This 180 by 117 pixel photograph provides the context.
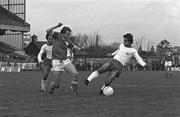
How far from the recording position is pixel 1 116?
762 centimetres

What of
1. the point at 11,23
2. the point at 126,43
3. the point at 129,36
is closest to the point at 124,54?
the point at 126,43

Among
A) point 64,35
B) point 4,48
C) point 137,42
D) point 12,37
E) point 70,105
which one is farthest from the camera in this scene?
point 137,42

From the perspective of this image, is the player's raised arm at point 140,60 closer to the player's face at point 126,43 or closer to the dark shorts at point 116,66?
the player's face at point 126,43

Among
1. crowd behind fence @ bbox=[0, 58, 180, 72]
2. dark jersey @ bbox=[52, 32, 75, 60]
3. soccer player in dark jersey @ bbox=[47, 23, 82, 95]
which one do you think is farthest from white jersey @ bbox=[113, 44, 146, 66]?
crowd behind fence @ bbox=[0, 58, 180, 72]

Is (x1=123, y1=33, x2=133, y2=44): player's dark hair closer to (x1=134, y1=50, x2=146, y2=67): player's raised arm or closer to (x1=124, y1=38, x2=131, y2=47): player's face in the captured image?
(x1=124, y1=38, x2=131, y2=47): player's face

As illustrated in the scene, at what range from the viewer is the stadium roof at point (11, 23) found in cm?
6897

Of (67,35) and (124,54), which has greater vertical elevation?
(67,35)

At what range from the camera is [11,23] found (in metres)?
71.1

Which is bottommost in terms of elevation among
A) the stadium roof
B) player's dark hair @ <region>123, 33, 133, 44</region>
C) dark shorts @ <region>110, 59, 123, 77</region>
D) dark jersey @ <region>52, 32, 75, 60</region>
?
dark shorts @ <region>110, 59, 123, 77</region>

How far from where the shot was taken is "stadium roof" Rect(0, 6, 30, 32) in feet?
226

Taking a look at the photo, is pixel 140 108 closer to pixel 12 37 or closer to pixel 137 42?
pixel 12 37

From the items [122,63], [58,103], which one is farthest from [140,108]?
[122,63]

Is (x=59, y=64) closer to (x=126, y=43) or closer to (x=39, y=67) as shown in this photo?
(x=126, y=43)

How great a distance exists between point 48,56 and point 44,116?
6847 millimetres
